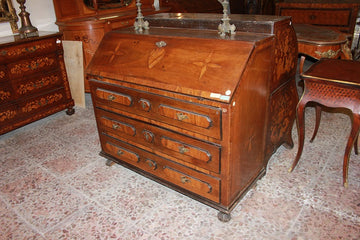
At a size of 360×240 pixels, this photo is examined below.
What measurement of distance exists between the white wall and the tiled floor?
173 centimetres

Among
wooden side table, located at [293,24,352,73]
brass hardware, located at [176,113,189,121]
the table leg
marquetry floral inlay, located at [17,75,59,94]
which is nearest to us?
brass hardware, located at [176,113,189,121]

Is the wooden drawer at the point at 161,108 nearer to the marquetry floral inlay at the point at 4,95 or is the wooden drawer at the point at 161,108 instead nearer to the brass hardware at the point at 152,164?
the brass hardware at the point at 152,164

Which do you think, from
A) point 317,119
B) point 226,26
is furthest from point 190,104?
point 317,119

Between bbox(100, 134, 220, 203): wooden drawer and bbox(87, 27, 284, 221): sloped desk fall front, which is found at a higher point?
bbox(87, 27, 284, 221): sloped desk fall front

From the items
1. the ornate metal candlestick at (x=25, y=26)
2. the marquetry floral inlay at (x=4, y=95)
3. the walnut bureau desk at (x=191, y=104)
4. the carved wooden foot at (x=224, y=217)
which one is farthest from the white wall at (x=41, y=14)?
the carved wooden foot at (x=224, y=217)

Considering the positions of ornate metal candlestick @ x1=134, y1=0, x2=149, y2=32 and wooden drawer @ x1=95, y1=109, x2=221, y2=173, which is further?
ornate metal candlestick @ x1=134, y1=0, x2=149, y2=32

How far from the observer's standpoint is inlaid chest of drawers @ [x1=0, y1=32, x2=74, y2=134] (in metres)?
2.82

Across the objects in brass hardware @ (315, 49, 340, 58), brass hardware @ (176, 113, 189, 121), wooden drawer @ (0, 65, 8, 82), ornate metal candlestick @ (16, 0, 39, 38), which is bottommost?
brass hardware @ (176, 113, 189, 121)

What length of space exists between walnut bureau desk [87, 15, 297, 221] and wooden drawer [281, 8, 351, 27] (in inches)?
108

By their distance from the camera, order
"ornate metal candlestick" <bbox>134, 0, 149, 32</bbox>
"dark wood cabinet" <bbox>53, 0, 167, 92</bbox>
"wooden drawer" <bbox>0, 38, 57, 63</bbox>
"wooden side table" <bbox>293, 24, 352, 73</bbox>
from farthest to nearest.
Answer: "dark wood cabinet" <bbox>53, 0, 167, 92</bbox>, "wooden drawer" <bbox>0, 38, 57, 63</bbox>, "wooden side table" <bbox>293, 24, 352, 73</bbox>, "ornate metal candlestick" <bbox>134, 0, 149, 32</bbox>

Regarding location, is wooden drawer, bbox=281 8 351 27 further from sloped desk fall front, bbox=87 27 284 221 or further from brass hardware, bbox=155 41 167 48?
brass hardware, bbox=155 41 167 48

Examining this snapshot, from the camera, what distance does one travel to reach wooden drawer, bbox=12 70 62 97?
2.95 m

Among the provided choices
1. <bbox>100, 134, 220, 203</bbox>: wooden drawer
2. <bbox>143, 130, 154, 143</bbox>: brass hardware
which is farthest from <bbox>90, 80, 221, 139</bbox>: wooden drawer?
<bbox>100, 134, 220, 203</bbox>: wooden drawer

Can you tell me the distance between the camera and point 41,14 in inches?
140
